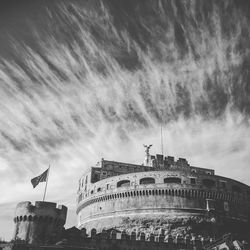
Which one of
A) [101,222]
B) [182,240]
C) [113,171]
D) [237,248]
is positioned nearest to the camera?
[237,248]

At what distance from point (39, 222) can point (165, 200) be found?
21477 mm

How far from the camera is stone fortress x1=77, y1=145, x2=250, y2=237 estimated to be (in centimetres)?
4141

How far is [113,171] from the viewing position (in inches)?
2181

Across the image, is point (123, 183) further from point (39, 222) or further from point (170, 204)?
point (39, 222)

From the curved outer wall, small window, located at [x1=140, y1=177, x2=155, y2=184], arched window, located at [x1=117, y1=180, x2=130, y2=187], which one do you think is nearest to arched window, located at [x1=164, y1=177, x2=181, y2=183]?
the curved outer wall

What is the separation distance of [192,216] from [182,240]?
8573 mm

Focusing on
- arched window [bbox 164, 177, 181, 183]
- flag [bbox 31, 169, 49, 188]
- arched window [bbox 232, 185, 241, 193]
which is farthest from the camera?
arched window [bbox 232, 185, 241, 193]

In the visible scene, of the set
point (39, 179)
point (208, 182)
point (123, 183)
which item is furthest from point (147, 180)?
point (39, 179)

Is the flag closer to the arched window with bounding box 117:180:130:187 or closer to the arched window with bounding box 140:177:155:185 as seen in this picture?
the arched window with bounding box 117:180:130:187

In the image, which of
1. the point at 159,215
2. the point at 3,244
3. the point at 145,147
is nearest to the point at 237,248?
the point at 159,215

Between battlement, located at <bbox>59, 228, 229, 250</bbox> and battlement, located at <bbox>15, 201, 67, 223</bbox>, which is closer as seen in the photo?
battlement, located at <bbox>15, 201, 67, 223</bbox>

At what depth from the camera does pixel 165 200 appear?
142 feet

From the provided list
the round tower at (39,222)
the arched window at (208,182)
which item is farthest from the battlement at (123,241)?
the arched window at (208,182)

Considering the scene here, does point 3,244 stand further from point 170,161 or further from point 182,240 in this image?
point 170,161
